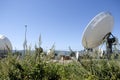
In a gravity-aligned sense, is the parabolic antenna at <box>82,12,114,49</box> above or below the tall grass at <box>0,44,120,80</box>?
above

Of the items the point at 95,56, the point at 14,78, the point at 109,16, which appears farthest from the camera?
the point at 109,16

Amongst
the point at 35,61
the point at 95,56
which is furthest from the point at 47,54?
the point at 95,56

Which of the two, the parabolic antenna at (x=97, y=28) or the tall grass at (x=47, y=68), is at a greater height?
the parabolic antenna at (x=97, y=28)

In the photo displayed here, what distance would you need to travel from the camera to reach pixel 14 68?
4.38 metres

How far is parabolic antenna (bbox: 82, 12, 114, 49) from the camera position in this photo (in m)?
22.6

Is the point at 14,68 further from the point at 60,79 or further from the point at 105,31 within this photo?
the point at 105,31

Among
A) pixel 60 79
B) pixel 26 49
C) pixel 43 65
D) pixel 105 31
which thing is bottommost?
pixel 60 79

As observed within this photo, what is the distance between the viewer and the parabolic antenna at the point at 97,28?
2259 centimetres

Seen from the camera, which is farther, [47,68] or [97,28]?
[97,28]

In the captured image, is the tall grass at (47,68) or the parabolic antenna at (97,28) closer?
the tall grass at (47,68)

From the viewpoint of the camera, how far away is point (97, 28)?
76.9 ft

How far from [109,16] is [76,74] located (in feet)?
69.5

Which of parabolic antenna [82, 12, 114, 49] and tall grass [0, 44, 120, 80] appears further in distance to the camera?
parabolic antenna [82, 12, 114, 49]

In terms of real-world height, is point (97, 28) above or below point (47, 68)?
above
